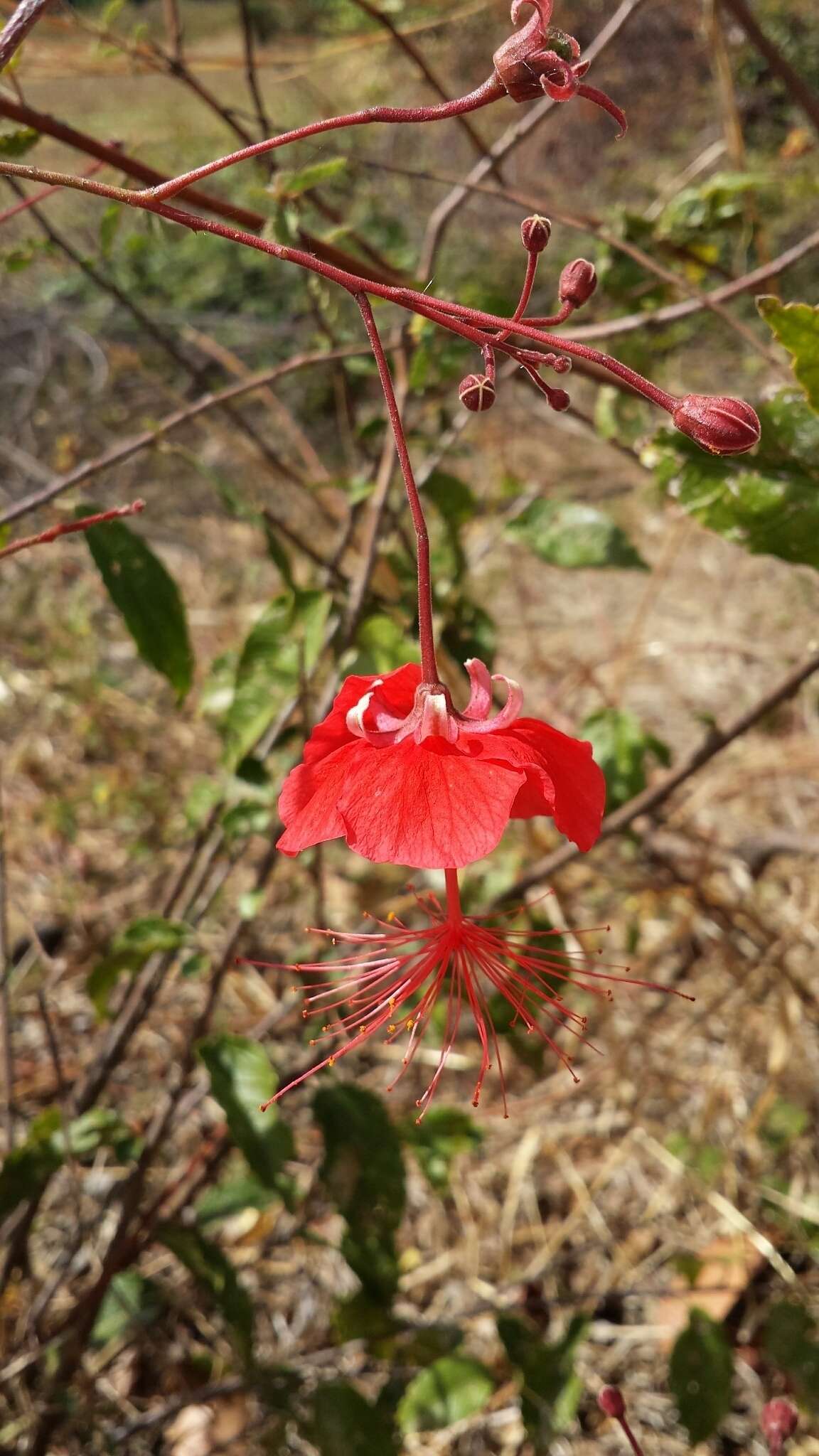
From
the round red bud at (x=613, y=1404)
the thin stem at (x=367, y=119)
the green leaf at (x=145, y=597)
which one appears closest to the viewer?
the thin stem at (x=367, y=119)

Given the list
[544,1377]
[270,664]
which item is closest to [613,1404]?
[544,1377]

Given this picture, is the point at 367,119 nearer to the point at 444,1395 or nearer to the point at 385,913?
the point at 444,1395

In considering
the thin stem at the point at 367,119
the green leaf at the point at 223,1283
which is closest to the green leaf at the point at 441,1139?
the green leaf at the point at 223,1283

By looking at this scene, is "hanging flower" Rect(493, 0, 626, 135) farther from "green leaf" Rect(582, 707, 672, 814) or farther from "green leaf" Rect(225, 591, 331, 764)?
"green leaf" Rect(582, 707, 672, 814)

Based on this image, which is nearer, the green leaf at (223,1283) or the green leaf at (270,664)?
the green leaf at (270,664)

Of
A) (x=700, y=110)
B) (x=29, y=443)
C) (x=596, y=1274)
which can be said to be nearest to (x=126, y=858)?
(x=596, y=1274)

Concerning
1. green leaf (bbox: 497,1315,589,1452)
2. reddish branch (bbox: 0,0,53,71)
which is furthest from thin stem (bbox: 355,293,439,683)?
green leaf (bbox: 497,1315,589,1452)

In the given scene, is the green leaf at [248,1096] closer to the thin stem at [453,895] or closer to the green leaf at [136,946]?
the green leaf at [136,946]
